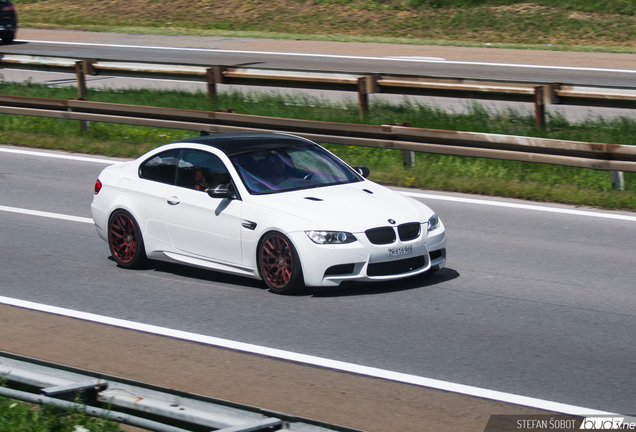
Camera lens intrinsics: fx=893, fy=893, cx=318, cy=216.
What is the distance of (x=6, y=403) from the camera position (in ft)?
18.8

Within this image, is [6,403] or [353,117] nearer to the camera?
[6,403]

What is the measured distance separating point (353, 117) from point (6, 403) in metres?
11.3

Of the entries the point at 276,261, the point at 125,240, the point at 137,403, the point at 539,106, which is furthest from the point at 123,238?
the point at 539,106

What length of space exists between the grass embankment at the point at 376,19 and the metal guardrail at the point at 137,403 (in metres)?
24.3

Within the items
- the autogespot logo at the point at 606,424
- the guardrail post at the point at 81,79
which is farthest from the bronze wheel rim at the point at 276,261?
the guardrail post at the point at 81,79

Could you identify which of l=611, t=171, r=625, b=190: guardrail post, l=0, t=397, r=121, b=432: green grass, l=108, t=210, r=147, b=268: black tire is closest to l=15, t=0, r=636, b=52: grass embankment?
l=611, t=171, r=625, b=190: guardrail post

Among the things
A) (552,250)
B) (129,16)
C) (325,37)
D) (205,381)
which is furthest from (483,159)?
(129,16)

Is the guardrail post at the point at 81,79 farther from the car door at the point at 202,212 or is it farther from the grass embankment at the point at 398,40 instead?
the car door at the point at 202,212

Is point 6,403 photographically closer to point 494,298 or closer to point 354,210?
point 354,210

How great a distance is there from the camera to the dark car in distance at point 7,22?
3180cm

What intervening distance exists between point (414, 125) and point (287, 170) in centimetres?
720

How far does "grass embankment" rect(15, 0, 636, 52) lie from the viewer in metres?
29.1

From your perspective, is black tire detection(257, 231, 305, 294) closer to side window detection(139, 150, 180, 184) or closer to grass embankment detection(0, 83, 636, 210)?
Result: side window detection(139, 150, 180, 184)

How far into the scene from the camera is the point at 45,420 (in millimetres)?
5496
